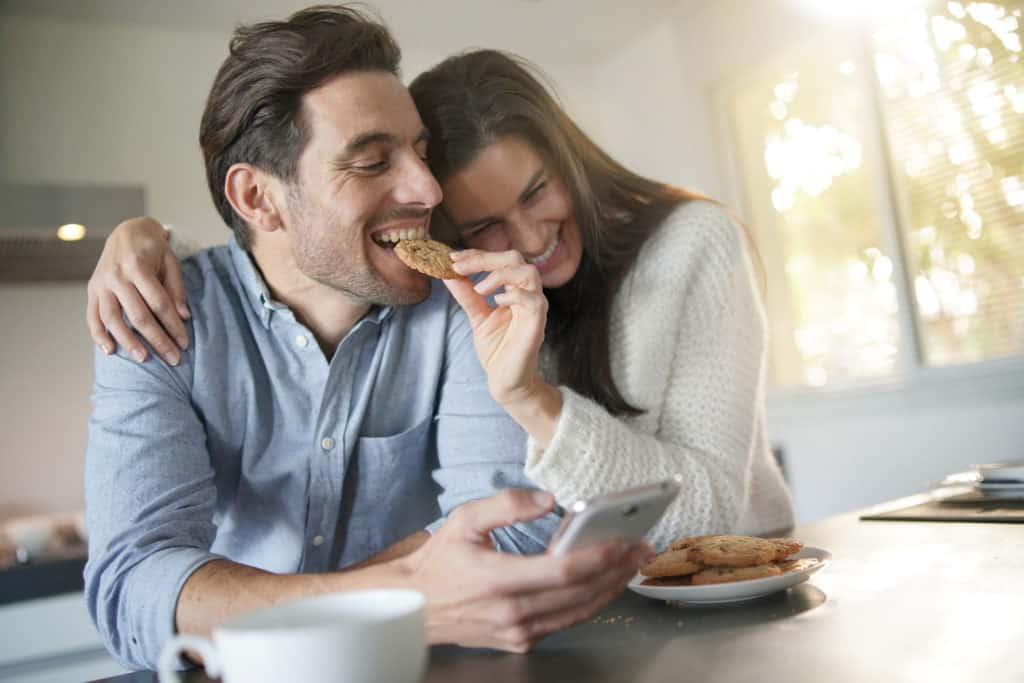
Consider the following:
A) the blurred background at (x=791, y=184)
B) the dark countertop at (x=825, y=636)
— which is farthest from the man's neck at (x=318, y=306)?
the blurred background at (x=791, y=184)

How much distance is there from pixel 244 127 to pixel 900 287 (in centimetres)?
297

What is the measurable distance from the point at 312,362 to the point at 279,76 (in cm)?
48

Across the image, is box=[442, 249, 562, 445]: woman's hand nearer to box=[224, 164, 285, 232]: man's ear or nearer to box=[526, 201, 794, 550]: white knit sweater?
box=[526, 201, 794, 550]: white knit sweater

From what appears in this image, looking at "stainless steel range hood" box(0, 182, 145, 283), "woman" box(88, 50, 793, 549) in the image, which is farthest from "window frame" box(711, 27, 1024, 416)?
"stainless steel range hood" box(0, 182, 145, 283)

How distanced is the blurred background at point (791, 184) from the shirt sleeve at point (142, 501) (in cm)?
A: 197

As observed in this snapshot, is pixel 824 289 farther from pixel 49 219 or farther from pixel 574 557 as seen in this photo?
pixel 574 557

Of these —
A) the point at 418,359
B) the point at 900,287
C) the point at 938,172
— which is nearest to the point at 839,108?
the point at 938,172

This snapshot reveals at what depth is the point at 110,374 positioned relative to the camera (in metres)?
1.33

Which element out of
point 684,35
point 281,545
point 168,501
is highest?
point 684,35

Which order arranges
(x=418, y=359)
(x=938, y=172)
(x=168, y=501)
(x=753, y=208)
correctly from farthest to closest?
(x=753, y=208) → (x=938, y=172) → (x=418, y=359) → (x=168, y=501)

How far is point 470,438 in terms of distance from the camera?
1447 mm

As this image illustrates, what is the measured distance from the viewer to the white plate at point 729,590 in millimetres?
894

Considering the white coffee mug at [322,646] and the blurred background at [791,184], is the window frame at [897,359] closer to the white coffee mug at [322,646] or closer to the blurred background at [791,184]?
the blurred background at [791,184]

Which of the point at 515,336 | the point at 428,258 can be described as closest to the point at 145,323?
the point at 428,258
